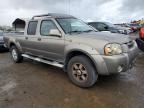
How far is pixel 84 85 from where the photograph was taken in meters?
4.08

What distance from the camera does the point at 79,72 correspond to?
13.8ft

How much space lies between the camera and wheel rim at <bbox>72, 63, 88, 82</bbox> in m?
4.11

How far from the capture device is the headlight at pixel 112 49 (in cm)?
365

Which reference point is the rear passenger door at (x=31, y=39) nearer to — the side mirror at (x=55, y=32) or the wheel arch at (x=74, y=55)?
the side mirror at (x=55, y=32)

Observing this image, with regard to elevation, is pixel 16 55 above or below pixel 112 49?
below

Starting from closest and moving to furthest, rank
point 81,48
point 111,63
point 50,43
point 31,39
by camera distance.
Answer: point 111,63
point 81,48
point 50,43
point 31,39

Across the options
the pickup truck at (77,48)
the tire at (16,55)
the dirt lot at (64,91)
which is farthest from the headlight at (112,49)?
the tire at (16,55)

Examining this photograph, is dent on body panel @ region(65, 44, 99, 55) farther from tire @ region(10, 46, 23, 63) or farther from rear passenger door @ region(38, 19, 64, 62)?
tire @ region(10, 46, 23, 63)

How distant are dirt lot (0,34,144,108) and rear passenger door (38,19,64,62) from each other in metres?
0.70

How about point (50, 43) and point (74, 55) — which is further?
point (50, 43)

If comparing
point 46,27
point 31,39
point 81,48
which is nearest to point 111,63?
point 81,48

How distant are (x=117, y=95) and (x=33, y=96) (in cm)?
191

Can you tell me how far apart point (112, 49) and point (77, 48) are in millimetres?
853

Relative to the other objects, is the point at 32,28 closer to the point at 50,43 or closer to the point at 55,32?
the point at 50,43
